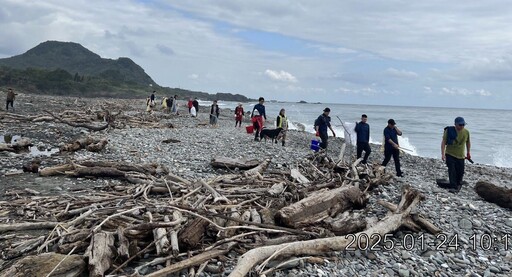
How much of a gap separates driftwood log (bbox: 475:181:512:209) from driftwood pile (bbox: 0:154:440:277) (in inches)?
128

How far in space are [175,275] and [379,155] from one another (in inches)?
709

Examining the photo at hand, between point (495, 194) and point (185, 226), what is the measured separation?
→ 8.56 m

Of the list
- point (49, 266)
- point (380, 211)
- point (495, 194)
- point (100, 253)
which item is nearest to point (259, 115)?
point (495, 194)

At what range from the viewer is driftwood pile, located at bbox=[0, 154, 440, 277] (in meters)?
A: 5.09

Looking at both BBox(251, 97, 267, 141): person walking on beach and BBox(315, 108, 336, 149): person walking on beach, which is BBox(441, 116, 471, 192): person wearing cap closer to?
BBox(315, 108, 336, 149): person walking on beach

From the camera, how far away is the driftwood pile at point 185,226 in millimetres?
5086

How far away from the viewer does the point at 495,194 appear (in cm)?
1045

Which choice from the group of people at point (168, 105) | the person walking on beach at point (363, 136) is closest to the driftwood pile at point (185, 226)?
the person walking on beach at point (363, 136)

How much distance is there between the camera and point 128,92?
108m

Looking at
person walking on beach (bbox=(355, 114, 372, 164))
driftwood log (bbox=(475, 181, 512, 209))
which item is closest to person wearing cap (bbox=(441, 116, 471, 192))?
driftwood log (bbox=(475, 181, 512, 209))

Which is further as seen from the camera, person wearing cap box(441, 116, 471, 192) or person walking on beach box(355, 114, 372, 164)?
person walking on beach box(355, 114, 372, 164)

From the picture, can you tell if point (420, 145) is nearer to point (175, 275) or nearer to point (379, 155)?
point (379, 155)

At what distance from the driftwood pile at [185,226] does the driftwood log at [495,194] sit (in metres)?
Answer: 3.25

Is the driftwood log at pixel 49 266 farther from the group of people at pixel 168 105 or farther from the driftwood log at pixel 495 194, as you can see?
the group of people at pixel 168 105
